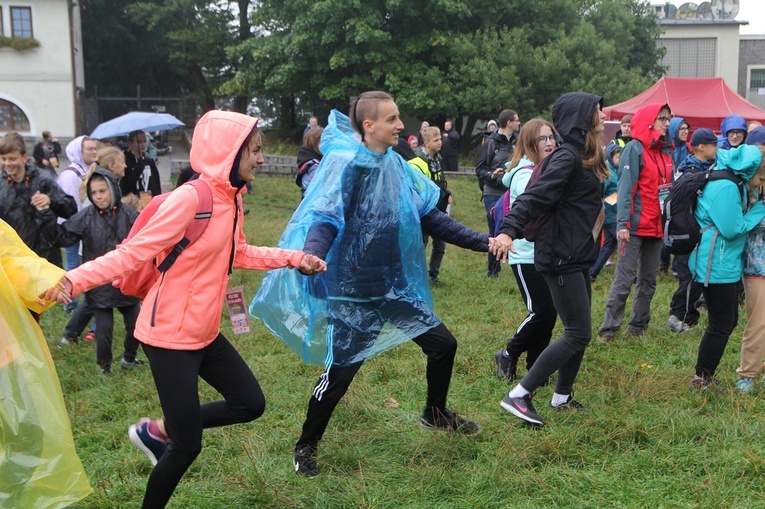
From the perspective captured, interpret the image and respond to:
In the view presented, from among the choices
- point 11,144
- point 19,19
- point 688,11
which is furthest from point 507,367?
point 688,11

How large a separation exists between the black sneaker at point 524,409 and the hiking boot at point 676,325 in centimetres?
294

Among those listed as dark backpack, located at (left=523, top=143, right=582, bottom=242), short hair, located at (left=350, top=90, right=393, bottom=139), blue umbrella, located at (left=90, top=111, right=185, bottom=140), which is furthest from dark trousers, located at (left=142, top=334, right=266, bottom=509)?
blue umbrella, located at (left=90, top=111, right=185, bottom=140)

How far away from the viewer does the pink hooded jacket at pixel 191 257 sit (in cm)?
314

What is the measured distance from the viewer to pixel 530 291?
530cm

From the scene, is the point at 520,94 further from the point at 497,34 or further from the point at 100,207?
the point at 100,207

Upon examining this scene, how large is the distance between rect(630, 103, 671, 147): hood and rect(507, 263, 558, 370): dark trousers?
73.2 inches

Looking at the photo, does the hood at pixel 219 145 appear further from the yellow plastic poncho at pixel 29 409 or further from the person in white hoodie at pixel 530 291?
the person in white hoodie at pixel 530 291

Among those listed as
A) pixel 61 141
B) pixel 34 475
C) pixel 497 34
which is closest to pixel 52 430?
pixel 34 475

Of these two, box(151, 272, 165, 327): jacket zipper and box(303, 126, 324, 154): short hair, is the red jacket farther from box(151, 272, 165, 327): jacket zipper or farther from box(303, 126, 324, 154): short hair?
box(151, 272, 165, 327): jacket zipper

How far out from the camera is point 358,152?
402 centimetres

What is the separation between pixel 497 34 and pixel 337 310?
72.2 ft

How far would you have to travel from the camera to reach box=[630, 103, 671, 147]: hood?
623cm

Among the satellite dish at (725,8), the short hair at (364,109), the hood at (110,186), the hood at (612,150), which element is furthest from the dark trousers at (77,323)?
the satellite dish at (725,8)

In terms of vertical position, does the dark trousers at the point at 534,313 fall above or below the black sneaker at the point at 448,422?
above
